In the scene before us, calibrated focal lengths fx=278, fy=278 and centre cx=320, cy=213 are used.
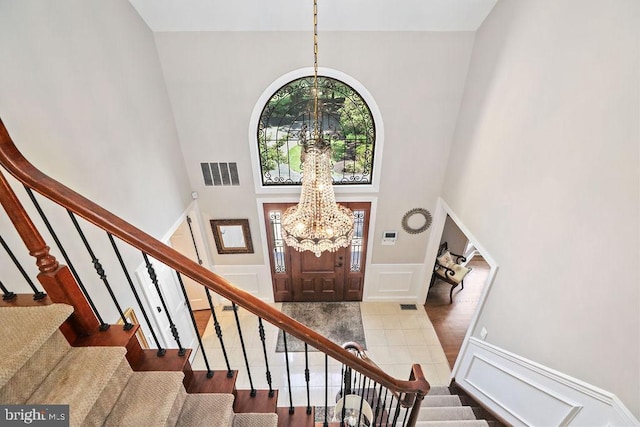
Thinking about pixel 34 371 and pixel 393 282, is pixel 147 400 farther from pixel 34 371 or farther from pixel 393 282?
pixel 393 282

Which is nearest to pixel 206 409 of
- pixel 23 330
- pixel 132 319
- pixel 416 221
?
pixel 23 330

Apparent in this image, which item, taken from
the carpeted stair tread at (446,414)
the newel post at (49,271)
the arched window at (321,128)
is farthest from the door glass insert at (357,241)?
the newel post at (49,271)

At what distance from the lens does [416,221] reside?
14.4ft

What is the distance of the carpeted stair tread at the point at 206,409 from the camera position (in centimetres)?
140

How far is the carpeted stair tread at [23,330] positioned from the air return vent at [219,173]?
114 inches

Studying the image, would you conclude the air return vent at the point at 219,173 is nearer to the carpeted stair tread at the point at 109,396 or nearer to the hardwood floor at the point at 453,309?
the carpeted stair tread at the point at 109,396

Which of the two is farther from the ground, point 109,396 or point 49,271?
point 49,271

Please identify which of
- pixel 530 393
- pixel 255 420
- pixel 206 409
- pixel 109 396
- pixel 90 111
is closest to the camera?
pixel 109 396

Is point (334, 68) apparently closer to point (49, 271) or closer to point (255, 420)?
point (49, 271)

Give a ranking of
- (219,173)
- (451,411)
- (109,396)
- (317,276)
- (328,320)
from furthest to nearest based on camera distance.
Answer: (317,276) < (328,320) < (219,173) < (451,411) < (109,396)

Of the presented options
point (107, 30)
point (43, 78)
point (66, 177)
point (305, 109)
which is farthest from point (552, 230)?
point (107, 30)

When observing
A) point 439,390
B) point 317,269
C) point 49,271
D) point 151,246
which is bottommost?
point 439,390

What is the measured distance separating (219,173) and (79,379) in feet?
10.3

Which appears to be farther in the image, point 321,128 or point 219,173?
point 219,173
